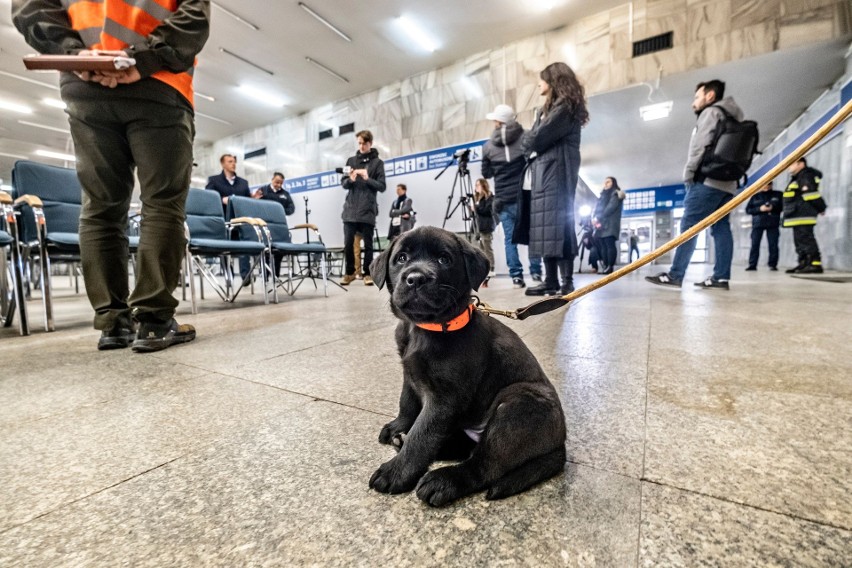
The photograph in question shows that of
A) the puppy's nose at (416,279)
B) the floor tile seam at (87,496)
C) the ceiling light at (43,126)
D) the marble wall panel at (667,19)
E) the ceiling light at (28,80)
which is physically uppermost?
the ceiling light at (28,80)

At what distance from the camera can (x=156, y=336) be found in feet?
6.91

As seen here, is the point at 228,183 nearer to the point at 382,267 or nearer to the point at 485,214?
the point at 485,214

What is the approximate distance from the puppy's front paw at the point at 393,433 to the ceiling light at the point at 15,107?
16.3 meters

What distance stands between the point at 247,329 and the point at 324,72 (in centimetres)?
951

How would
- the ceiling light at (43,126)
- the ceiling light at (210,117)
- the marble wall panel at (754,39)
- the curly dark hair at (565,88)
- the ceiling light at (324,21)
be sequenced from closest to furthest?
1. the curly dark hair at (565,88)
2. the marble wall panel at (754,39)
3. the ceiling light at (324,21)
4. the ceiling light at (43,126)
5. the ceiling light at (210,117)

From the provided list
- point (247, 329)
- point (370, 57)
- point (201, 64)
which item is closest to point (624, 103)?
point (370, 57)

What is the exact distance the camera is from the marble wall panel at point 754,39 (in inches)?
249

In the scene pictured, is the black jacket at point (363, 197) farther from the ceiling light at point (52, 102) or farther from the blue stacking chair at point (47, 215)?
the ceiling light at point (52, 102)

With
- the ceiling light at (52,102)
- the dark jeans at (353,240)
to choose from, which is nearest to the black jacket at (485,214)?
the dark jeans at (353,240)

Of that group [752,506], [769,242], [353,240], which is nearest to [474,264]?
[752,506]

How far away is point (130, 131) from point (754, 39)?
936 centimetres

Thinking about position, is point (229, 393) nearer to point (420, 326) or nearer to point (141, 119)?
point (420, 326)

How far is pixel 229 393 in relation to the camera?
1366mm

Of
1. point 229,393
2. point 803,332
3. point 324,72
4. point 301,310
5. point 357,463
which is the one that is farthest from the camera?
point 324,72
